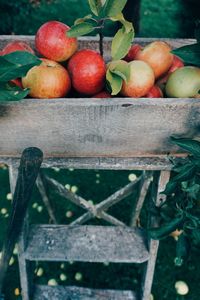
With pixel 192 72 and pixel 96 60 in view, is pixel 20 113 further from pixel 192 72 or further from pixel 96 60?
pixel 192 72

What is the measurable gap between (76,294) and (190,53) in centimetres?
146

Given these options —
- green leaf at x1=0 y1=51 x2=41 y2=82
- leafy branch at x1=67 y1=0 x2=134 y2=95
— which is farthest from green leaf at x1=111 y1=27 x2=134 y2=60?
green leaf at x1=0 y1=51 x2=41 y2=82

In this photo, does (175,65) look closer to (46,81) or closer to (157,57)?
(157,57)

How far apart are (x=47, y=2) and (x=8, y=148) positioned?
14.4ft

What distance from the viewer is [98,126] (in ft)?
4.63

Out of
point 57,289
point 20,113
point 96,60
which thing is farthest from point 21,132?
point 57,289

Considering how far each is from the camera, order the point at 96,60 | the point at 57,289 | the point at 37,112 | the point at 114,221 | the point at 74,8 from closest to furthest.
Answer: the point at 37,112 → the point at 96,60 → the point at 57,289 → the point at 114,221 → the point at 74,8

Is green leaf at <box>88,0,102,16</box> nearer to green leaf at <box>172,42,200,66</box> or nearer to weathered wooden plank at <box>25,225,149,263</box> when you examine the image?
green leaf at <box>172,42,200,66</box>

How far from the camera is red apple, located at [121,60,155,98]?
1.43 meters

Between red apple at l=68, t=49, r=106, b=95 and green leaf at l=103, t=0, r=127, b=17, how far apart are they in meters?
0.16

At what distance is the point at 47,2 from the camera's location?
532cm

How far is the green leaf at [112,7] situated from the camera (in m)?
1.36

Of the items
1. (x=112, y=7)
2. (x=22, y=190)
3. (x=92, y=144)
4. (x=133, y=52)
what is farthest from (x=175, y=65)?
(x=22, y=190)

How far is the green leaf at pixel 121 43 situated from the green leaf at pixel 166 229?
72 centimetres
